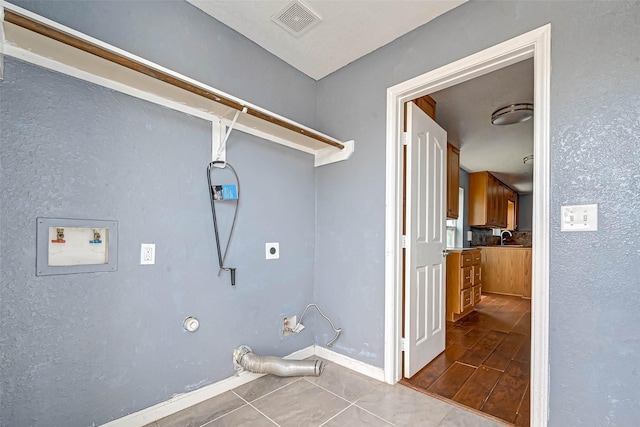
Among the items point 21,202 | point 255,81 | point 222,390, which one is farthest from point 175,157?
point 222,390

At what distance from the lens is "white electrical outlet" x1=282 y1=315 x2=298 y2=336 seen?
224cm

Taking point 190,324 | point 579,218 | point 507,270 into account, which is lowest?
point 507,270

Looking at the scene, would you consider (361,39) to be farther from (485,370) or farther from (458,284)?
(458,284)

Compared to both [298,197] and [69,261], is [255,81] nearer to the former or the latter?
[298,197]

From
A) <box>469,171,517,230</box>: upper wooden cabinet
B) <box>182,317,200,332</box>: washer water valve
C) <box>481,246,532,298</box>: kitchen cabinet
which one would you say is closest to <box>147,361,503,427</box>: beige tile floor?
<box>182,317,200,332</box>: washer water valve

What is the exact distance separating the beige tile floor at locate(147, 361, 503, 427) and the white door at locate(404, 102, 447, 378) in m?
0.34

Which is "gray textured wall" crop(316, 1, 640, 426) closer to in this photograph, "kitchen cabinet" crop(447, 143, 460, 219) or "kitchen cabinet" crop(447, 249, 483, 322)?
"kitchen cabinet" crop(447, 143, 460, 219)

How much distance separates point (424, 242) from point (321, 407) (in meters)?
1.38

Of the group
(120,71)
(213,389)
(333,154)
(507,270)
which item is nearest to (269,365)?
(213,389)

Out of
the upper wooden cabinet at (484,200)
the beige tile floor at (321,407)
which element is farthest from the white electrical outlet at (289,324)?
the upper wooden cabinet at (484,200)

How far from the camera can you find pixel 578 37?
52.2 inches

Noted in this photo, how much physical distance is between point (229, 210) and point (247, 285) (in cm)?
55

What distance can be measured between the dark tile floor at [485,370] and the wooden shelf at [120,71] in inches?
79.5

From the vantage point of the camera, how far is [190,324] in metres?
1.69
